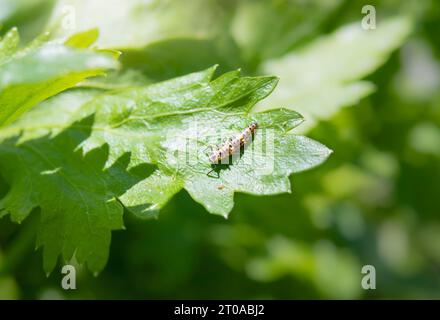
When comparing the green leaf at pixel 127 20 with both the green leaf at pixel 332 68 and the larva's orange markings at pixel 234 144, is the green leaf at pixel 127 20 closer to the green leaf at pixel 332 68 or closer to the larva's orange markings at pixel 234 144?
the green leaf at pixel 332 68

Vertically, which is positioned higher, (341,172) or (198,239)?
(341,172)

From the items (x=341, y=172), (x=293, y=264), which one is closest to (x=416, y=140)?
(x=341, y=172)

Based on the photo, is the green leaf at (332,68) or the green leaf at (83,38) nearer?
the green leaf at (83,38)

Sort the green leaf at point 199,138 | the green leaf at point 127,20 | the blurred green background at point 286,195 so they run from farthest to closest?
the blurred green background at point 286,195
the green leaf at point 127,20
the green leaf at point 199,138

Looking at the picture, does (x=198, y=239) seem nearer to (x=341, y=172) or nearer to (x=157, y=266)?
(x=157, y=266)

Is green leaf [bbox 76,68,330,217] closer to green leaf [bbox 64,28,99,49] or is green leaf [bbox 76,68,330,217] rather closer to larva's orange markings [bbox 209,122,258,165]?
larva's orange markings [bbox 209,122,258,165]

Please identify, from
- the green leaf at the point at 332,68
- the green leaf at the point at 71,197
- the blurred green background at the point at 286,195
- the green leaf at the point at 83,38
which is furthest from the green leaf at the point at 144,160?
the green leaf at the point at 332,68
